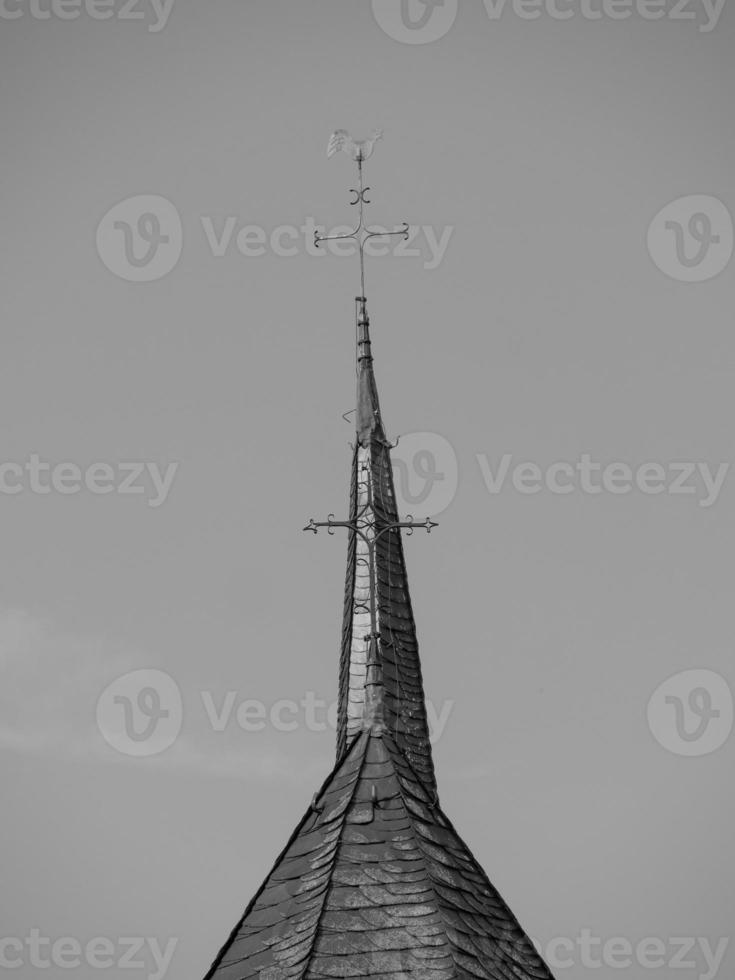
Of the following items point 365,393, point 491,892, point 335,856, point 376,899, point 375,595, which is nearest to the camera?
point 376,899

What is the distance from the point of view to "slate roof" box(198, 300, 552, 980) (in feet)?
72.3

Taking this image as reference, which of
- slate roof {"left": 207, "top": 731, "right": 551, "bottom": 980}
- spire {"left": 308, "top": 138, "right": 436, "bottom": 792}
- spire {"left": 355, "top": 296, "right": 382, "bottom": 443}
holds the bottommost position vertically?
slate roof {"left": 207, "top": 731, "right": 551, "bottom": 980}

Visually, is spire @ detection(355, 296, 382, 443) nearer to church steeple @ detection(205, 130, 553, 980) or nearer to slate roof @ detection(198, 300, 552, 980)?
church steeple @ detection(205, 130, 553, 980)

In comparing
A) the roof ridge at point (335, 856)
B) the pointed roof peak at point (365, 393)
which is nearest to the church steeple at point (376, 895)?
the roof ridge at point (335, 856)

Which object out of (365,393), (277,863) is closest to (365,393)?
(365,393)

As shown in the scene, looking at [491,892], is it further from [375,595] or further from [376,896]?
[375,595]

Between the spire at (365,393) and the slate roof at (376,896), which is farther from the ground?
the spire at (365,393)

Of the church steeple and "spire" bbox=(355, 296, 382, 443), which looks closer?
the church steeple

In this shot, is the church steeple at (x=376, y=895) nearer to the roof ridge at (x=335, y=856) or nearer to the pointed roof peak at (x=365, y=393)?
the roof ridge at (x=335, y=856)

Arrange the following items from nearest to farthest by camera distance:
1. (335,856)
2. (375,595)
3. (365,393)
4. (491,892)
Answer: (335,856) < (491,892) < (375,595) < (365,393)

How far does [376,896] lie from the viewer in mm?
22656

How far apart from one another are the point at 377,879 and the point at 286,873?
157cm

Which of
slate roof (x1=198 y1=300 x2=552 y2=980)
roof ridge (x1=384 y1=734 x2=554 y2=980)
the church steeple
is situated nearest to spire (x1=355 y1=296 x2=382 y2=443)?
the church steeple

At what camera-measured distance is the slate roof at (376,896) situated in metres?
22.0
